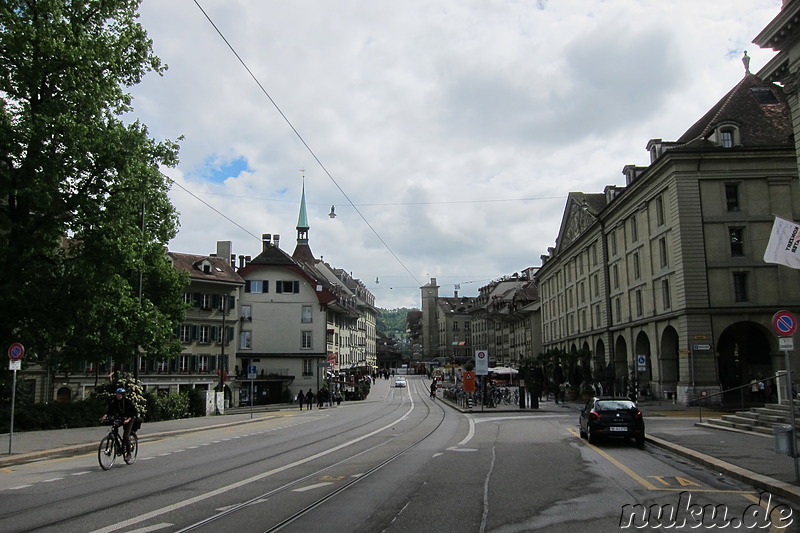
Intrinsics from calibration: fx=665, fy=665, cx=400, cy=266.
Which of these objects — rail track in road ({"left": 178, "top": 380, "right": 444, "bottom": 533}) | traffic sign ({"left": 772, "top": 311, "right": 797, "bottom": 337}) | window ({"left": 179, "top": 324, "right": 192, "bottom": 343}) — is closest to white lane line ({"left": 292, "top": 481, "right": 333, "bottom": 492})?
rail track in road ({"left": 178, "top": 380, "right": 444, "bottom": 533})

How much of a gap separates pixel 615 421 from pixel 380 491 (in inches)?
393

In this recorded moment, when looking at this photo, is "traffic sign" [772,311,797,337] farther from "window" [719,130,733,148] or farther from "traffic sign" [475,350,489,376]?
"window" [719,130,733,148]

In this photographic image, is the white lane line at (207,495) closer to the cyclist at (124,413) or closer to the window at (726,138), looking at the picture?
the cyclist at (124,413)

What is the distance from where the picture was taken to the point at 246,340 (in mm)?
70562

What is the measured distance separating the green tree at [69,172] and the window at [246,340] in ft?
147

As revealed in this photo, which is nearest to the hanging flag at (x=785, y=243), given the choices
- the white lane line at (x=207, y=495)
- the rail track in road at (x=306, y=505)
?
the rail track in road at (x=306, y=505)

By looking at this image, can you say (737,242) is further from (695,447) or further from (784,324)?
(784,324)

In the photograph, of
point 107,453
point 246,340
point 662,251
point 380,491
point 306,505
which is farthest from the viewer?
point 246,340

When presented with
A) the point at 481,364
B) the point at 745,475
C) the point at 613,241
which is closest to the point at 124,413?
the point at 745,475

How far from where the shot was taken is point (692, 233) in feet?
136

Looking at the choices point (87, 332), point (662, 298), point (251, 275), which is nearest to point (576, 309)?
point (662, 298)

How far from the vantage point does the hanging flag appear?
48.2 feet

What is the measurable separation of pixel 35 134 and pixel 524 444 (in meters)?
17.8

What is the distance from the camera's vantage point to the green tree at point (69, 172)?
21.6 meters
